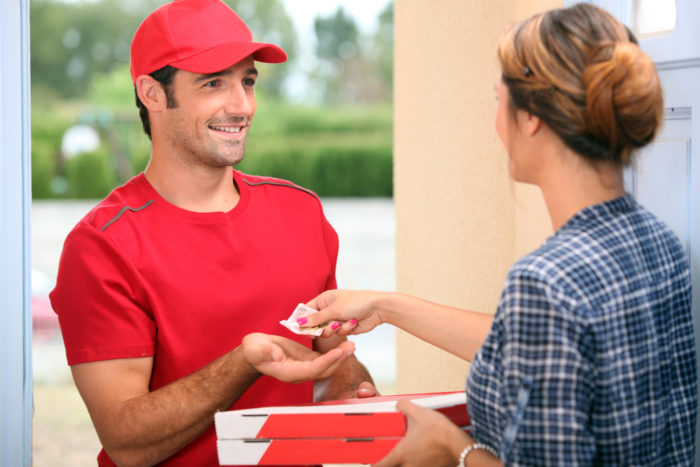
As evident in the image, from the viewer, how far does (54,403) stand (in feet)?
19.9

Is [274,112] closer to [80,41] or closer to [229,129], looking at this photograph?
[80,41]

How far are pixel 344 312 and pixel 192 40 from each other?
2.37 ft

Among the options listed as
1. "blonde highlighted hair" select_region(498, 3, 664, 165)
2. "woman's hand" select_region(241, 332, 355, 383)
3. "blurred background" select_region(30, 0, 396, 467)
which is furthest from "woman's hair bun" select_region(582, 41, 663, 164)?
"blurred background" select_region(30, 0, 396, 467)

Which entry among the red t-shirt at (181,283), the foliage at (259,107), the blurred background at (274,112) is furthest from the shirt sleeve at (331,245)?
the foliage at (259,107)

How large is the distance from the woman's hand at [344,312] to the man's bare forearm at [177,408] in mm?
224

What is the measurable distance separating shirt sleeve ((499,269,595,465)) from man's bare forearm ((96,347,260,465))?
1.99ft

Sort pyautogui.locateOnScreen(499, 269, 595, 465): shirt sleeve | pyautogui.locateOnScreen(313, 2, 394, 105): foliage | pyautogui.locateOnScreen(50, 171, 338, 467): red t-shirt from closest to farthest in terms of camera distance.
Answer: pyautogui.locateOnScreen(499, 269, 595, 465): shirt sleeve < pyautogui.locateOnScreen(50, 171, 338, 467): red t-shirt < pyautogui.locateOnScreen(313, 2, 394, 105): foliage

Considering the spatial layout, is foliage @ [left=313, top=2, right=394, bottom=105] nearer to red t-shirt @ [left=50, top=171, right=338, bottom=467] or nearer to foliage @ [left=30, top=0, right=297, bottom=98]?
foliage @ [left=30, top=0, right=297, bottom=98]

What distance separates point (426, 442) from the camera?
130 centimetres

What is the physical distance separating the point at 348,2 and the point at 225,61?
15908mm

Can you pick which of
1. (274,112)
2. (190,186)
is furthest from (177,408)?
(274,112)

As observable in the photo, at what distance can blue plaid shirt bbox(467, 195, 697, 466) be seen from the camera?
1.07 metres

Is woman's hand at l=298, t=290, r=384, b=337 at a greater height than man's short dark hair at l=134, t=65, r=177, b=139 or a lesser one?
lesser

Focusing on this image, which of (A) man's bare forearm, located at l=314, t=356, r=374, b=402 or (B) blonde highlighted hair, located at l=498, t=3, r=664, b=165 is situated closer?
(B) blonde highlighted hair, located at l=498, t=3, r=664, b=165
